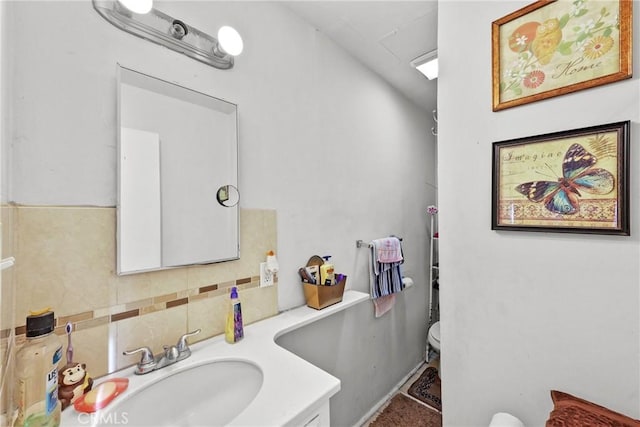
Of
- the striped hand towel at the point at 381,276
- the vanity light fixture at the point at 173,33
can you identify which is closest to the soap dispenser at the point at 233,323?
the vanity light fixture at the point at 173,33

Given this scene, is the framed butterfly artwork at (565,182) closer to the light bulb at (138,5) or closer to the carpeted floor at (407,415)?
the light bulb at (138,5)

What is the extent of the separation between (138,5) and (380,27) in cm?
119

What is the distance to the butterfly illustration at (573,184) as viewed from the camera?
0.75 metres

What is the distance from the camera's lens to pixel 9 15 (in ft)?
2.15

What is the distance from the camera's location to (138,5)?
82 centimetres

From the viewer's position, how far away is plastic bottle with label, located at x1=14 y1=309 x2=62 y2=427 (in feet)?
1.81

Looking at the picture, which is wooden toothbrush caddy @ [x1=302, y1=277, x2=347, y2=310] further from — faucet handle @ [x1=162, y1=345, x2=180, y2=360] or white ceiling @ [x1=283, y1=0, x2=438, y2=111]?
white ceiling @ [x1=283, y1=0, x2=438, y2=111]

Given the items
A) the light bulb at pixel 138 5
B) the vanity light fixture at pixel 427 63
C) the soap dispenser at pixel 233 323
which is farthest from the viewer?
the vanity light fixture at pixel 427 63

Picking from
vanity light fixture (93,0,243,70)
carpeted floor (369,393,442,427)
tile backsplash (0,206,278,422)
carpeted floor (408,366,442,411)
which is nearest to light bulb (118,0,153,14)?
vanity light fixture (93,0,243,70)

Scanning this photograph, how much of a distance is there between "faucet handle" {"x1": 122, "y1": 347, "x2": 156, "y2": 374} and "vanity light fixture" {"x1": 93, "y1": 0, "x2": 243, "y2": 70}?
1.02 metres

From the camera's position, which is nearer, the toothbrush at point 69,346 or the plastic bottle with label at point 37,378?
the plastic bottle with label at point 37,378

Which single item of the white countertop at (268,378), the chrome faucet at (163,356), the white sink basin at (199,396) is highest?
the chrome faucet at (163,356)

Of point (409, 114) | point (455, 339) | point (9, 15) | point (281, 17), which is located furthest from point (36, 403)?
point (409, 114)

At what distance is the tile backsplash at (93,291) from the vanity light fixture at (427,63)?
1740mm
